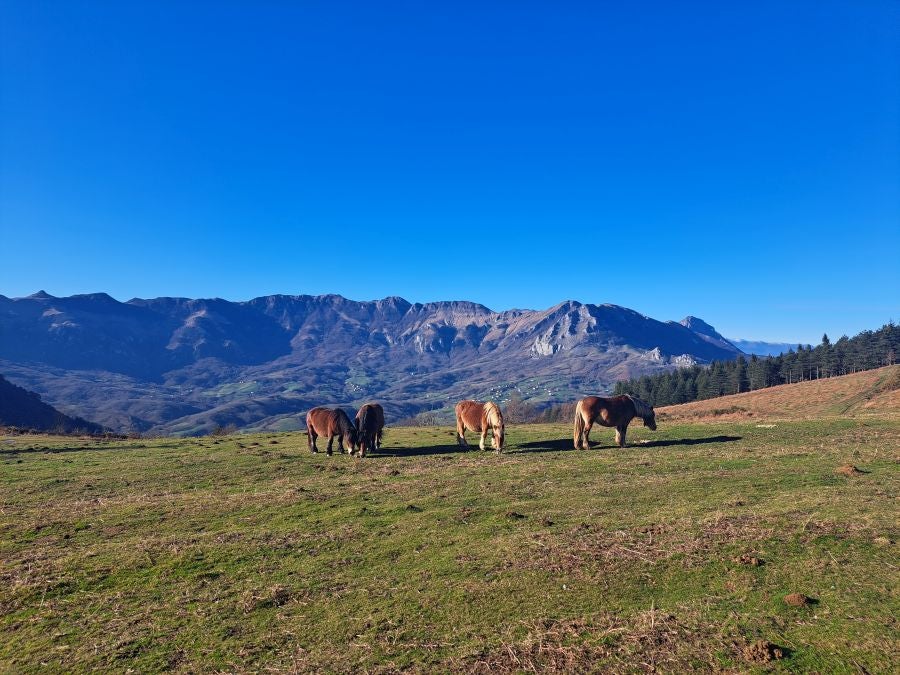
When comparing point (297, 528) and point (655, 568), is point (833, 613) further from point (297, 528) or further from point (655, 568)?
point (297, 528)

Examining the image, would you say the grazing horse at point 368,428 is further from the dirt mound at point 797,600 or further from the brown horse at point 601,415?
the dirt mound at point 797,600

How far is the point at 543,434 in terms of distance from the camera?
31.4 m

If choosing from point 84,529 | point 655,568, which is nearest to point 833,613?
point 655,568

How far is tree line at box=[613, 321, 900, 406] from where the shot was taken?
11000cm

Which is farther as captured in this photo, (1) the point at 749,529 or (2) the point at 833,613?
(1) the point at 749,529

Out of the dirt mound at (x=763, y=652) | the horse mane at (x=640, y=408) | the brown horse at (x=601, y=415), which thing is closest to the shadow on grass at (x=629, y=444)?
the brown horse at (x=601, y=415)

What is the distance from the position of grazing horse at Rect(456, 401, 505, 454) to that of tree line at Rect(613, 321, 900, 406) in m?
118

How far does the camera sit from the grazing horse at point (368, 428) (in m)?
24.5

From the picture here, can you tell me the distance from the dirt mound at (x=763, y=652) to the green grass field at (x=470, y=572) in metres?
0.02

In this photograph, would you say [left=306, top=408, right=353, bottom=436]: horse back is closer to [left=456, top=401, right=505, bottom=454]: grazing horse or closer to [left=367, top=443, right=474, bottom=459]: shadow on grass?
[left=367, top=443, right=474, bottom=459]: shadow on grass

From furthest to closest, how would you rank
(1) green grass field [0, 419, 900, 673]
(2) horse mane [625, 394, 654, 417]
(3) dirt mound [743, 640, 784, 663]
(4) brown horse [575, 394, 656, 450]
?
(2) horse mane [625, 394, 654, 417] < (4) brown horse [575, 394, 656, 450] < (1) green grass field [0, 419, 900, 673] < (3) dirt mound [743, 640, 784, 663]

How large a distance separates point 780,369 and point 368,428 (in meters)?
134

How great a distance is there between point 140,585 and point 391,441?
23.5m

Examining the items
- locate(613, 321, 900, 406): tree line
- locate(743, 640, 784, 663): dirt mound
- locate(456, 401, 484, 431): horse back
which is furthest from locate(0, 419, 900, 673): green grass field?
locate(613, 321, 900, 406): tree line
